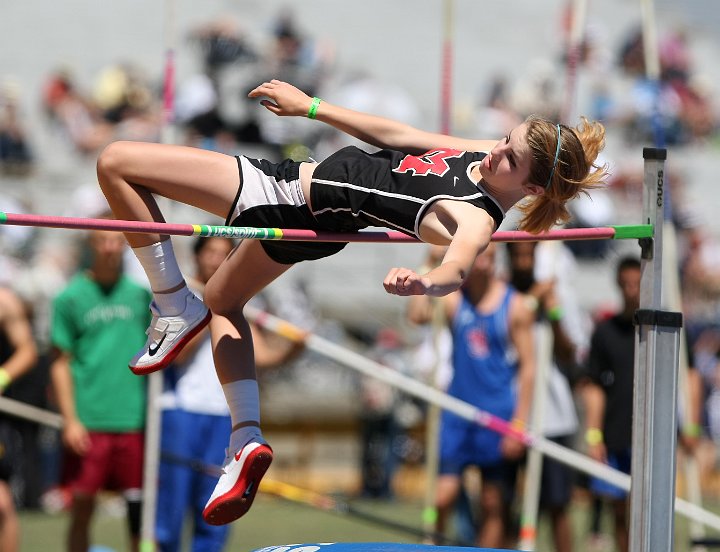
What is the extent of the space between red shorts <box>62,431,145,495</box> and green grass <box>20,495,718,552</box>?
140cm

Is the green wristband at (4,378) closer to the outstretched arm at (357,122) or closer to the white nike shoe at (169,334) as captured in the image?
the white nike shoe at (169,334)

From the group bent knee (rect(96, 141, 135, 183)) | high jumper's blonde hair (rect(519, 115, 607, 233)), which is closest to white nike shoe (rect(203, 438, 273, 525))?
bent knee (rect(96, 141, 135, 183))

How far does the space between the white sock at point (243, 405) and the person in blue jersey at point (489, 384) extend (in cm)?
235

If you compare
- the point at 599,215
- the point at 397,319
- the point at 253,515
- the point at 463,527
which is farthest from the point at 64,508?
the point at 599,215

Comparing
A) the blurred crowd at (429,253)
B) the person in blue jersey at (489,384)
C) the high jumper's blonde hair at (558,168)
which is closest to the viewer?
the high jumper's blonde hair at (558,168)

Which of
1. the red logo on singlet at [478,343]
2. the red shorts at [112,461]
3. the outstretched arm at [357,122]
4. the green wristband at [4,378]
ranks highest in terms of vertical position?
the outstretched arm at [357,122]

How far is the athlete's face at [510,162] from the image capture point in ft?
12.0

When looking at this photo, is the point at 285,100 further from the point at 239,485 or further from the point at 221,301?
the point at 239,485

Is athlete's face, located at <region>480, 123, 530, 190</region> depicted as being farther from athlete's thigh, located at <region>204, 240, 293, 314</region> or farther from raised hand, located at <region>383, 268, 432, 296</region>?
athlete's thigh, located at <region>204, 240, 293, 314</region>

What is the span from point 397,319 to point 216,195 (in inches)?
315

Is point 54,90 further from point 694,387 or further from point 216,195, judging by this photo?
point 216,195

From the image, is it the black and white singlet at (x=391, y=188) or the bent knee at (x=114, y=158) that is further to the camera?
the bent knee at (x=114, y=158)

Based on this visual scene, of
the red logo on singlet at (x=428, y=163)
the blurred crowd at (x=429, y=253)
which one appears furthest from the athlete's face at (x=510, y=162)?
the blurred crowd at (x=429, y=253)

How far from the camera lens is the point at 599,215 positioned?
1153 centimetres
